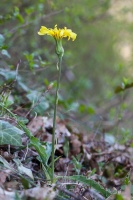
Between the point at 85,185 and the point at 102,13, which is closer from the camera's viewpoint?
the point at 85,185

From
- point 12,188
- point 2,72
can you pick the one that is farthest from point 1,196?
point 2,72

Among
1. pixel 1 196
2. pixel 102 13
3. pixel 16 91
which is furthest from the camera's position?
pixel 102 13

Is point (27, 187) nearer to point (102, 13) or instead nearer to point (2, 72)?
point (2, 72)

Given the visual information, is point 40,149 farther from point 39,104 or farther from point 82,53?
point 82,53

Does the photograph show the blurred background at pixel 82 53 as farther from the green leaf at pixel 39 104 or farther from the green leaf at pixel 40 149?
the green leaf at pixel 40 149

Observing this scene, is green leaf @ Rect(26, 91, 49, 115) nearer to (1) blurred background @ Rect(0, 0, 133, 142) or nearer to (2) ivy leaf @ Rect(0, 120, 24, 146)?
(1) blurred background @ Rect(0, 0, 133, 142)

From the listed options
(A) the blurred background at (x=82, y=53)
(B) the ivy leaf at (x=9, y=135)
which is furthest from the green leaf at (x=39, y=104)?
(B) the ivy leaf at (x=9, y=135)
